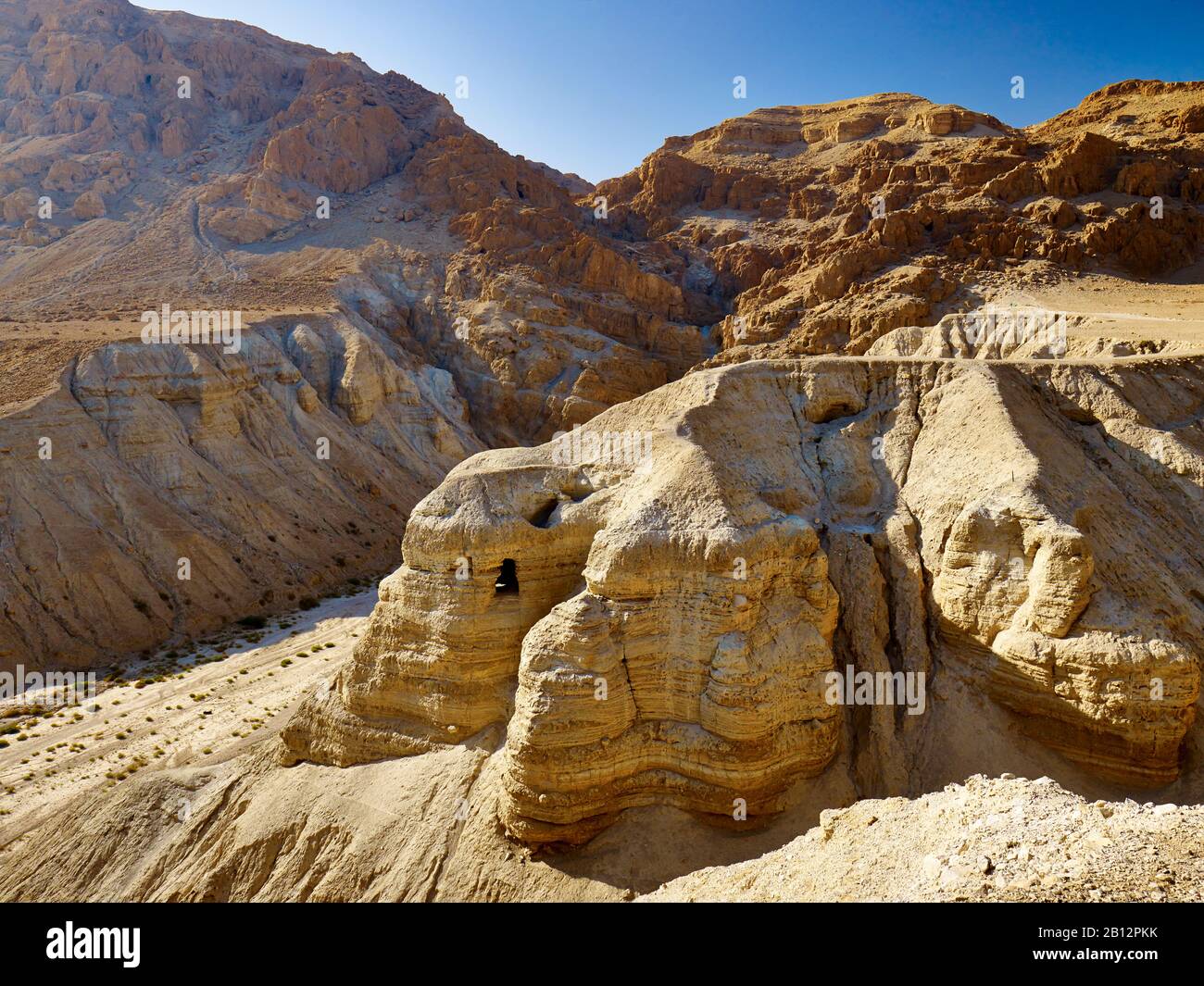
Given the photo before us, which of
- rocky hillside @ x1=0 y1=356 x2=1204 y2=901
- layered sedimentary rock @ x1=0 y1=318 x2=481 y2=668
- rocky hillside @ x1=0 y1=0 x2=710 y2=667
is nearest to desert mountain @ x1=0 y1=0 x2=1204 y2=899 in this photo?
rocky hillside @ x1=0 y1=356 x2=1204 y2=901

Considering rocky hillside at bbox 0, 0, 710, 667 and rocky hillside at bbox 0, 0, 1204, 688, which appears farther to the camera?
rocky hillside at bbox 0, 0, 1204, 688

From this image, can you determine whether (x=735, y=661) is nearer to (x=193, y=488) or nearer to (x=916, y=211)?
(x=193, y=488)

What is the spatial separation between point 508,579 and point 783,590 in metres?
5.61

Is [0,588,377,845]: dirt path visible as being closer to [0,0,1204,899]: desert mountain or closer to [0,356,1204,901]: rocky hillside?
[0,0,1204,899]: desert mountain

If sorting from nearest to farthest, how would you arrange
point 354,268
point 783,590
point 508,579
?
point 783,590, point 508,579, point 354,268

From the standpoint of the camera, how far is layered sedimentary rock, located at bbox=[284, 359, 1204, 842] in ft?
41.5

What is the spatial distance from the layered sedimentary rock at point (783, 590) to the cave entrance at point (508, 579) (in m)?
0.08

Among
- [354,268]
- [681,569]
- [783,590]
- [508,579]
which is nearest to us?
[681,569]

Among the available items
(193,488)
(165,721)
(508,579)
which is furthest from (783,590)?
(193,488)

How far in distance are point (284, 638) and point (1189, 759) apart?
28728mm

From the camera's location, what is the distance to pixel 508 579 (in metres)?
16.3

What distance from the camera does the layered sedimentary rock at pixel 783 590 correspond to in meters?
12.7

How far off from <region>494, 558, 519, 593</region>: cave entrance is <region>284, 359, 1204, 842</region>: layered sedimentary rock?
3.1 inches

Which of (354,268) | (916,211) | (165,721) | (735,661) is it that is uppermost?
(354,268)
